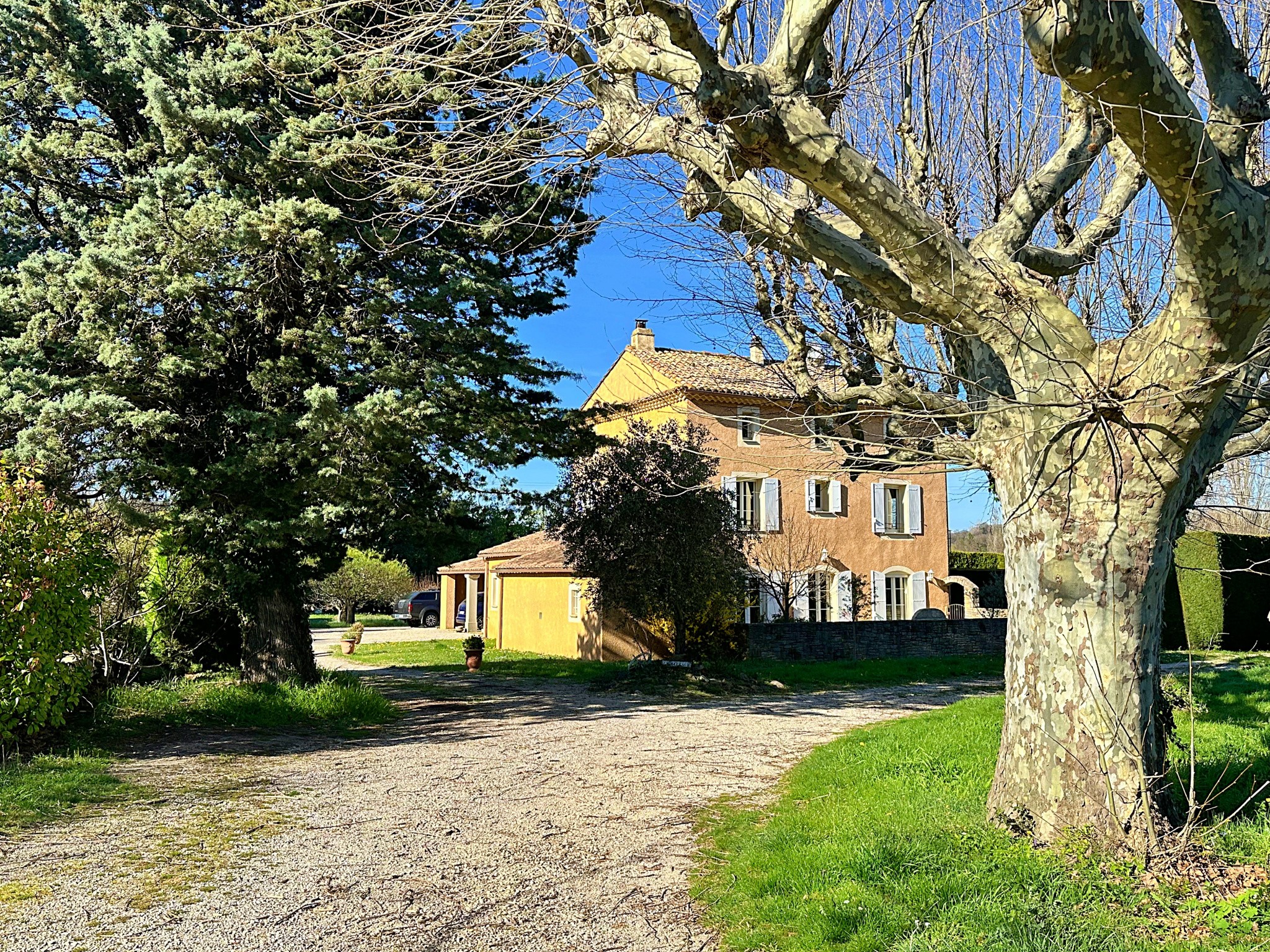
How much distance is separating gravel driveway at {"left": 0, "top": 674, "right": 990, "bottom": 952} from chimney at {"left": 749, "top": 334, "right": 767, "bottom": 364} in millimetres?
3764

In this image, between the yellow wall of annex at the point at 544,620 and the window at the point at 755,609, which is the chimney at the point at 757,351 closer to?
the yellow wall of annex at the point at 544,620

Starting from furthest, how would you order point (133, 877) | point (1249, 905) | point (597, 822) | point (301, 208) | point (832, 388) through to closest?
1. point (301, 208)
2. point (832, 388)
3. point (597, 822)
4. point (133, 877)
5. point (1249, 905)

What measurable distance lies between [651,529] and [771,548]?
8675mm

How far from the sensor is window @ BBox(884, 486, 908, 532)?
27141mm

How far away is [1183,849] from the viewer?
180 inches

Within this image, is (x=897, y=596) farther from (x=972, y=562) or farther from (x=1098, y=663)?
(x=1098, y=663)

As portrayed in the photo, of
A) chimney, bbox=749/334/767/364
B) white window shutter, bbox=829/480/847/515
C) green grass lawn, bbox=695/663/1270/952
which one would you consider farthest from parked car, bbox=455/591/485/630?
green grass lawn, bbox=695/663/1270/952

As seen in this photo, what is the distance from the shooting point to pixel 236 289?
35.8 ft

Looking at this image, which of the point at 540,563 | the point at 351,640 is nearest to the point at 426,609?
the point at 351,640

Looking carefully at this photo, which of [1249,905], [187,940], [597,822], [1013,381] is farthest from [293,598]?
[1249,905]

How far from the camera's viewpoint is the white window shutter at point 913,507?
27.3m

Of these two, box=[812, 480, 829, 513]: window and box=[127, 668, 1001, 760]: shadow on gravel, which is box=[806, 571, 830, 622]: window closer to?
box=[812, 480, 829, 513]: window

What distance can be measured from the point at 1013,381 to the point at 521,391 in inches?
305

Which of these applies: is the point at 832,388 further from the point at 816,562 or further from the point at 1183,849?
the point at 816,562
